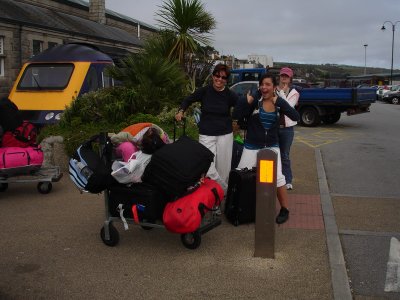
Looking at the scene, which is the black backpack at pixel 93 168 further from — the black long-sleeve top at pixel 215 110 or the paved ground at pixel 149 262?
the black long-sleeve top at pixel 215 110

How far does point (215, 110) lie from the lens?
19.6ft

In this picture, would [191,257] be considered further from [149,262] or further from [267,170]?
[267,170]

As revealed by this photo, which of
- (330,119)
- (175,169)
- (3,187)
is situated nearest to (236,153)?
(175,169)

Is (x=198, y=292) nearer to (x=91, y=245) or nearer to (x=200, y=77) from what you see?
(x=91, y=245)

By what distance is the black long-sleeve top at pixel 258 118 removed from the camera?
226 inches

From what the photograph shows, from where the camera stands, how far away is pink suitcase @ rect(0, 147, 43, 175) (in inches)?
277

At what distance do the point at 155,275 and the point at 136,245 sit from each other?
34.3 inches

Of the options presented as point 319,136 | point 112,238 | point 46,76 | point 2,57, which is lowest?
point 112,238

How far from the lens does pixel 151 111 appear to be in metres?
10.1

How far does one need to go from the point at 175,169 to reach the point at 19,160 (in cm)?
331

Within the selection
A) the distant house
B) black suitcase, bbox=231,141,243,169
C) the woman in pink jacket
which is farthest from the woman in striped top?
the distant house

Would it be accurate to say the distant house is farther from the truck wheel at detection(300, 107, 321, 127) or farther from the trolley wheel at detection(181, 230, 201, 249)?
the trolley wheel at detection(181, 230, 201, 249)

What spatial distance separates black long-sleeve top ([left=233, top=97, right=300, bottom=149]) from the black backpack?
159 cm

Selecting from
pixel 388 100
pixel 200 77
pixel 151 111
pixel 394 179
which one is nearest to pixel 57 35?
pixel 200 77
